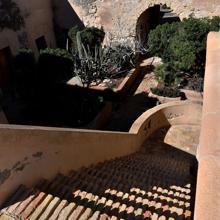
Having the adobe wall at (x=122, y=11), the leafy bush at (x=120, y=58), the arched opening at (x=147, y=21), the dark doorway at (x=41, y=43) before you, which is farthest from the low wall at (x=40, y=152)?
the dark doorway at (x=41, y=43)

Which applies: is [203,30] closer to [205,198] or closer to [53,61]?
[53,61]

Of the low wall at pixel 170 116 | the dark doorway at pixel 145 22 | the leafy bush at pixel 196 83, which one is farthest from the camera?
the dark doorway at pixel 145 22

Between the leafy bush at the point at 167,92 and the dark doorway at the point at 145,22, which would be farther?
the dark doorway at the point at 145,22

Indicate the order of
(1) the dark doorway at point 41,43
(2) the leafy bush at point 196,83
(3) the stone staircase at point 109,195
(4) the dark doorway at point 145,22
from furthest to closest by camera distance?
(1) the dark doorway at point 41,43 → (4) the dark doorway at point 145,22 → (2) the leafy bush at point 196,83 → (3) the stone staircase at point 109,195

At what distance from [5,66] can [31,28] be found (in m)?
2.15

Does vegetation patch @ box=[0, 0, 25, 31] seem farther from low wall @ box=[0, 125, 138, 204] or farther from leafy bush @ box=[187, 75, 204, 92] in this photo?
low wall @ box=[0, 125, 138, 204]

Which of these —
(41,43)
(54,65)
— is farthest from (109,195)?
(41,43)

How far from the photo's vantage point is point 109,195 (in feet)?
12.3

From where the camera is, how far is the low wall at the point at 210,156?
207cm

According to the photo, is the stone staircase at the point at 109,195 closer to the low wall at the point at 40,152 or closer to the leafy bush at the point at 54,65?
the low wall at the point at 40,152

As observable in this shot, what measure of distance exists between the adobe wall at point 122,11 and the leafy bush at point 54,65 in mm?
3688

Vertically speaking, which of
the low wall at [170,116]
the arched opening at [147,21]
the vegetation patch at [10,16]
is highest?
the vegetation patch at [10,16]

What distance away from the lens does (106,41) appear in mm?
13375

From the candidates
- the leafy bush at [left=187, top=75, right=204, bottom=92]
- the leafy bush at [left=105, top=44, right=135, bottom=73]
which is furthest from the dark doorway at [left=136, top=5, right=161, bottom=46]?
the leafy bush at [left=187, top=75, right=204, bottom=92]
